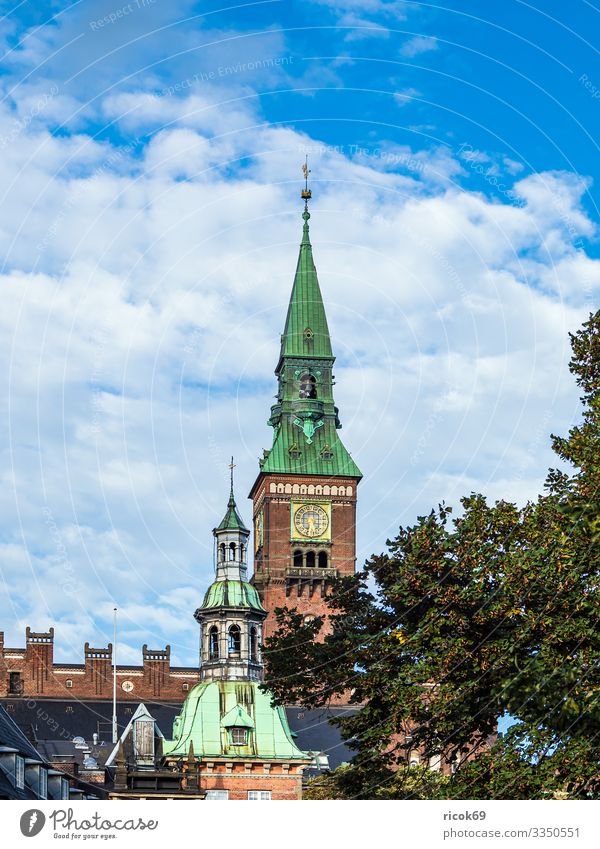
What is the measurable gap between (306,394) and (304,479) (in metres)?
9.62

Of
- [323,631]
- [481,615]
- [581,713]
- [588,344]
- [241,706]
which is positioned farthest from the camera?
[323,631]

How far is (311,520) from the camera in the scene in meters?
156

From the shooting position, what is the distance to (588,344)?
5053 centimetres

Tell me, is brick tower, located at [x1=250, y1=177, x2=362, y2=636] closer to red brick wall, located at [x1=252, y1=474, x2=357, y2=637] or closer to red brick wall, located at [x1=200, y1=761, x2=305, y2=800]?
red brick wall, located at [x1=252, y1=474, x2=357, y2=637]

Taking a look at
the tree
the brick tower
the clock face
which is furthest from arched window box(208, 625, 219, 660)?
the tree

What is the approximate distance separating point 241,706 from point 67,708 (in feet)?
157

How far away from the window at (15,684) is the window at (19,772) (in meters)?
103

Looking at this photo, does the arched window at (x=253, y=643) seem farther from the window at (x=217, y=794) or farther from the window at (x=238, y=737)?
the window at (x=217, y=794)

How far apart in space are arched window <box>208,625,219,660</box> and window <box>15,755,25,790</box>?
56.9 metres

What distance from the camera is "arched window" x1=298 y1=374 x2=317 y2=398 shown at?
537ft
